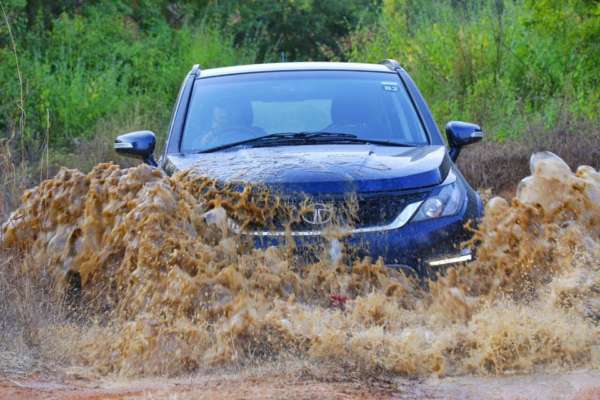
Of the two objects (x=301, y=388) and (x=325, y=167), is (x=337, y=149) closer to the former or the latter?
(x=325, y=167)

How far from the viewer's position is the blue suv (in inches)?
246

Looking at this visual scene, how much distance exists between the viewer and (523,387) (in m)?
5.21

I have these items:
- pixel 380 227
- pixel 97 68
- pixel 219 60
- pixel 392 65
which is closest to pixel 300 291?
pixel 380 227

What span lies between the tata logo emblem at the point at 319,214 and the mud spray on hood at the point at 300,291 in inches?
7.9

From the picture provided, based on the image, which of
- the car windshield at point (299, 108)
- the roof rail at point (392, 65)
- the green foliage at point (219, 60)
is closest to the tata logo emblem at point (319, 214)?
the car windshield at point (299, 108)

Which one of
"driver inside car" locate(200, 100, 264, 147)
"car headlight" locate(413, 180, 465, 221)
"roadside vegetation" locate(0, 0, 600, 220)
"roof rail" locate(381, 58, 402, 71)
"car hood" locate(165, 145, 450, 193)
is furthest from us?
"roadside vegetation" locate(0, 0, 600, 220)

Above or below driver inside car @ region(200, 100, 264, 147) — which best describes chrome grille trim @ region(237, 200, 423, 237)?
above

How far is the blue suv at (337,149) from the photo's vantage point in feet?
20.5

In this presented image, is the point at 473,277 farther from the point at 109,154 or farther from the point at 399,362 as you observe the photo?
the point at 109,154

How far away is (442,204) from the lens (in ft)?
21.4

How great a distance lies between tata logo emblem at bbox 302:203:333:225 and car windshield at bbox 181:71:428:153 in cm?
136

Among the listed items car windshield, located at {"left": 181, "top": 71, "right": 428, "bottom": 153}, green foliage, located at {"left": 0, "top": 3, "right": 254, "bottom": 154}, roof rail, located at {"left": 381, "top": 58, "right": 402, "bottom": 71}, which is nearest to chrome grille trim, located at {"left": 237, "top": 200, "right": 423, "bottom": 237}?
car windshield, located at {"left": 181, "top": 71, "right": 428, "bottom": 153}

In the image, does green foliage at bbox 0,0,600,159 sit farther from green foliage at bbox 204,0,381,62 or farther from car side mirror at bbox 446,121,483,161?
car side mirror at bbox 446,121,483,161

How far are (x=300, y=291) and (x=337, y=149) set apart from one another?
120cm
